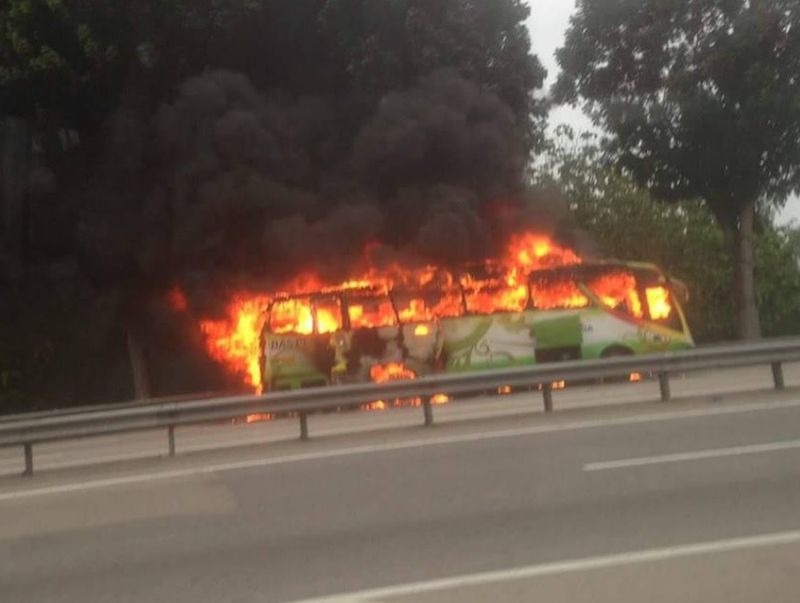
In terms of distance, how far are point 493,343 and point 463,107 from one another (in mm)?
5762

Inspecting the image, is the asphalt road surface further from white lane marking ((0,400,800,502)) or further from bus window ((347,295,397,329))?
bus window ((347,295,397,329))

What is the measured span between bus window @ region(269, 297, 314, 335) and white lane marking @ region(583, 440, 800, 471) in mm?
10277

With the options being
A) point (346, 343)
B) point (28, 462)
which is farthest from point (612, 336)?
point (28, 462)

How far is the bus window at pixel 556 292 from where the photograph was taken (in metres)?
20.0

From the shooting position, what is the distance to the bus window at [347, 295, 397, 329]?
65.2 ft

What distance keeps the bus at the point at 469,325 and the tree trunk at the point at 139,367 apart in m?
5.57

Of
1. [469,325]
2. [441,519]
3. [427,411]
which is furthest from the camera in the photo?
[469,325]

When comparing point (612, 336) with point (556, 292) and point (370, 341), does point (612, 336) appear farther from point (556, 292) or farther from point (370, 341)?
point (370, 341)

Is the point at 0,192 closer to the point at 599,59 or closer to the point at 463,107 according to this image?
the point at 463,107

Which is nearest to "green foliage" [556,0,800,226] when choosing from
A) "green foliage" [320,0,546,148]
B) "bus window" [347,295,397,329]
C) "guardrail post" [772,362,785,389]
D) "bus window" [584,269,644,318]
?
"green foliage" [320,0,546,148]

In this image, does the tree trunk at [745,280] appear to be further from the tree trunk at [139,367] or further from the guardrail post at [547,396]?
the tree trunk at [139,367]

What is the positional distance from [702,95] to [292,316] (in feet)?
33.2

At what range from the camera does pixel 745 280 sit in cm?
2484

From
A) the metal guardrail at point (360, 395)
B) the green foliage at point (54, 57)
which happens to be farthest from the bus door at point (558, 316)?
the green foliage at point (54, 57)
